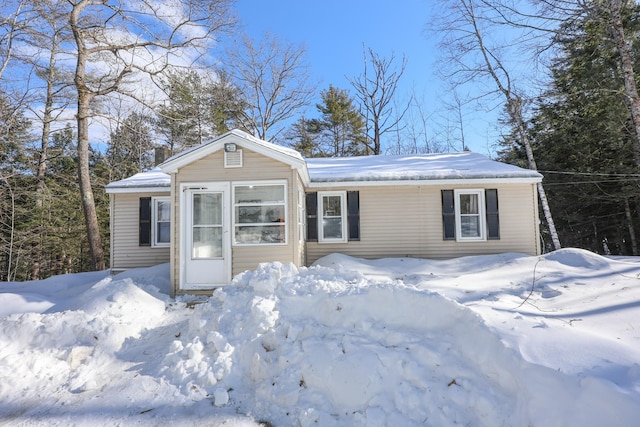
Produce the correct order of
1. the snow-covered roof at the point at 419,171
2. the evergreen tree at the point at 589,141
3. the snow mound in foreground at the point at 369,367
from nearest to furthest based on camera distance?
the snow mound in foreground at the point at 369,367 → the snow-covered roof at the point at 419,171 → the evergreen tree at the point at 589,141

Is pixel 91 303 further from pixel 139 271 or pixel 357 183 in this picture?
pixel 357 183

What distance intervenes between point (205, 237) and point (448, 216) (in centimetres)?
697

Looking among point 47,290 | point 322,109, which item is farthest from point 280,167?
point 322,109

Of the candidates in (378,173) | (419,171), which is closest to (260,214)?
(378,173)

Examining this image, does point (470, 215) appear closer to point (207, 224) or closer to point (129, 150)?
point (207, 224)

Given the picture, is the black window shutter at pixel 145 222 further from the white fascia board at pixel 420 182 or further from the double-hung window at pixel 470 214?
the double-hung window at pixel 470 214

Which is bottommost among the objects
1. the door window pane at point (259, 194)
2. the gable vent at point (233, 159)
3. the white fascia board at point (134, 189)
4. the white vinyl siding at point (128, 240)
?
the white vinyl siding at point (128, 240)

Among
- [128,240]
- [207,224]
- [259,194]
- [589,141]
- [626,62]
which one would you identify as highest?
[626,62]

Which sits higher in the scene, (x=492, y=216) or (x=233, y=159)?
(x=233, y=159)

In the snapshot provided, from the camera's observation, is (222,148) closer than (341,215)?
Yes

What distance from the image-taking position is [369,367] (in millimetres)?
3406

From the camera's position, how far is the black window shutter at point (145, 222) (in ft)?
32.1

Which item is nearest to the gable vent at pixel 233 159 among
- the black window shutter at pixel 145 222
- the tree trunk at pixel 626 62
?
the black window shutter at pixel 145 222

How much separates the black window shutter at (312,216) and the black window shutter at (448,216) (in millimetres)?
3892
